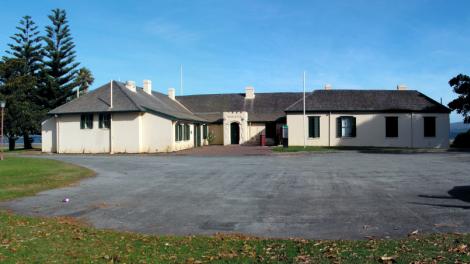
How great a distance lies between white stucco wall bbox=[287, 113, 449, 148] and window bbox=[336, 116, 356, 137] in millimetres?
270

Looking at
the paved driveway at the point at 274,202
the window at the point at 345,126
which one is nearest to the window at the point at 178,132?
the window at the point at 345,126

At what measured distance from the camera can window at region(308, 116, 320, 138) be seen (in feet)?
121

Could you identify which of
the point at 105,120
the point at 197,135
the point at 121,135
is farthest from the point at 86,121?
the point at 197,135

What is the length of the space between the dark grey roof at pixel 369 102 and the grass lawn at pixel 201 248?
30.4 metres

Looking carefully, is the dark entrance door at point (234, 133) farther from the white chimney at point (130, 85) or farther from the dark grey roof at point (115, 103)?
the white chimney at point (130, 85)

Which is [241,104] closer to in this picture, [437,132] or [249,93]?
[249,93]

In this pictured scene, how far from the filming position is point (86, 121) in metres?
34.3

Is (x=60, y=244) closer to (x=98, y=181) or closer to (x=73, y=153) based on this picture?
(x=98, y=181)

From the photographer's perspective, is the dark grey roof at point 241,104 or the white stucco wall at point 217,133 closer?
the dark grey roof at point 241,104

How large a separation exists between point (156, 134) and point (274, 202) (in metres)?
23.5

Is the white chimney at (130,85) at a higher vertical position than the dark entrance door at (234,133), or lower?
higher

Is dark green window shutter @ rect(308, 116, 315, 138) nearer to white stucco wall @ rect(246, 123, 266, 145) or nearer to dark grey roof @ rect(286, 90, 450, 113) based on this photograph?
dark grey roof @ rect(286, 90, 450, 113)

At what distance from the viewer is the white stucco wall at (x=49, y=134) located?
36.3 metres

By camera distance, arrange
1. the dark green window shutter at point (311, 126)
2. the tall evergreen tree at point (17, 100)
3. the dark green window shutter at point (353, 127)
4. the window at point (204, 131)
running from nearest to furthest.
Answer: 1. the dark green window shutter at point (353, 127)
2. the dark green window shutter at point (311, 126)
3. the tall evergreen tree at point (17, 100)
4. the window at point (204, 131)
